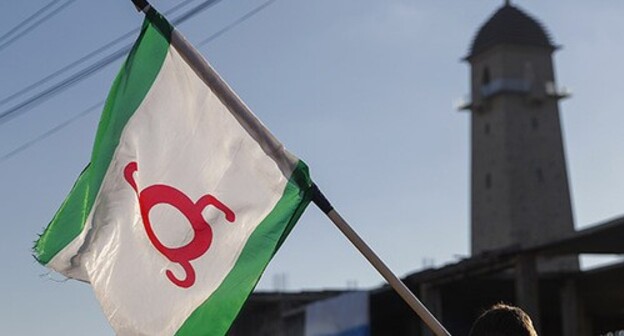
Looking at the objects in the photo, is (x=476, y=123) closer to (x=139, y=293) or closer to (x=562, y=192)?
(x=562, y=192)

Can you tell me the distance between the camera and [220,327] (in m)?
5.93

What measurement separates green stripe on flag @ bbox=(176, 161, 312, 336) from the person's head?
6.82ft

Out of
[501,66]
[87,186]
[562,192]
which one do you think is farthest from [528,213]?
[87,186]

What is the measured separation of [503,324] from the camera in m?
3.89

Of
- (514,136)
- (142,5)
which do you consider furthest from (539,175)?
(142,5)

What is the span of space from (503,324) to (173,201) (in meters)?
2.54

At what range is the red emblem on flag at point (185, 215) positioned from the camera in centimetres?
600

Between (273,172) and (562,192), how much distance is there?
80.4 m

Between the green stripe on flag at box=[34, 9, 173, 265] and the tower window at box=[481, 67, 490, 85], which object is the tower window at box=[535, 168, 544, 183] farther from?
the green stripe on flag at box=[34, 9, 173, 265]

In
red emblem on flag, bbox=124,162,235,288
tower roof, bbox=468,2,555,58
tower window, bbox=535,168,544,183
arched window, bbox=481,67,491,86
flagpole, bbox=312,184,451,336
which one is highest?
tower roof, bbox=468,2,555,58

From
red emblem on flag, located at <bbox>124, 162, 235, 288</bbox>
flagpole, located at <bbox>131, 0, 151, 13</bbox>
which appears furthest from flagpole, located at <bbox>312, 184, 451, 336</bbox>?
flagpole, located at <bbox>131, 0, 151, 13</bbox>

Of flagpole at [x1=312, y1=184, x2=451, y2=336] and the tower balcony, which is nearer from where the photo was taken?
flagpole at [x1=312, y1=184, x2=451, y2=336]

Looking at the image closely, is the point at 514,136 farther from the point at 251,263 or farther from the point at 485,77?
the point at 251,263

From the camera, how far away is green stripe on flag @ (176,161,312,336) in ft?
19.4
